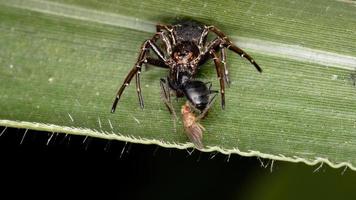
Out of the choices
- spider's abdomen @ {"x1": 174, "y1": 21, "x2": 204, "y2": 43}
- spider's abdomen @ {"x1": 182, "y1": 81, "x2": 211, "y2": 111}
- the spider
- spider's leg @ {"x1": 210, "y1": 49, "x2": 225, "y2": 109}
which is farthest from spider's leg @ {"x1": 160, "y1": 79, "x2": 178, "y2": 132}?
spider's abdomen @ {"x1": 174, "y1": 21, "x2": 204, "y2": 43}

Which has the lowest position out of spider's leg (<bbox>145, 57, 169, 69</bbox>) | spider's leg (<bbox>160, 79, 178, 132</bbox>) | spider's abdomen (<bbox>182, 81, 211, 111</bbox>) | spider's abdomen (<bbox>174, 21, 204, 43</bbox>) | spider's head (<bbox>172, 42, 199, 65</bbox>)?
spider's leg (<bbox>160, 79, 178, 132</bbox>)

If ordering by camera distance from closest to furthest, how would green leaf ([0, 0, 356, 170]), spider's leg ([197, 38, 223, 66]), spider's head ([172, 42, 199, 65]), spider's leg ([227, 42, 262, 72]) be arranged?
green leaf ([0, 0, 356, 170]) < spider's leg ([227, 42, 262, 72]) < spider's leg ([197, 38, 223, 66]) < spider's head ([172, 42, 199, 65])

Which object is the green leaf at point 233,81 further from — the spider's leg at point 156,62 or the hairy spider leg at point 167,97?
the spider's leg at point 156,62

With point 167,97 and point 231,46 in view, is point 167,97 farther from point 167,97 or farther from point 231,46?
point 231,46

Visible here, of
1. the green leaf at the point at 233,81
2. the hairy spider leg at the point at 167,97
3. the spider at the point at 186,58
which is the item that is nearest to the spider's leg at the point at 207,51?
the spider at the point at 186,58

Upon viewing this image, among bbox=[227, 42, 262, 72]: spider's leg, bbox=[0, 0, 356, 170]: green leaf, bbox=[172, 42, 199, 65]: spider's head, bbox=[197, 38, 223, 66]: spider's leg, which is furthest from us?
bbox=[172, 42, 199, 65]: spider's head

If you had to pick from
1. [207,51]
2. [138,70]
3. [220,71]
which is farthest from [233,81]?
[138,70]

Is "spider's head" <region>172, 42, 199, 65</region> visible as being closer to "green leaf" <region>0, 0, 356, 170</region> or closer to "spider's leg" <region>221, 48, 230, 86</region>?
"spider's leg" <region>221, 48, 230, 86</region>

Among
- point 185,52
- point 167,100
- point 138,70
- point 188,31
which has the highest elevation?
point 188,31
